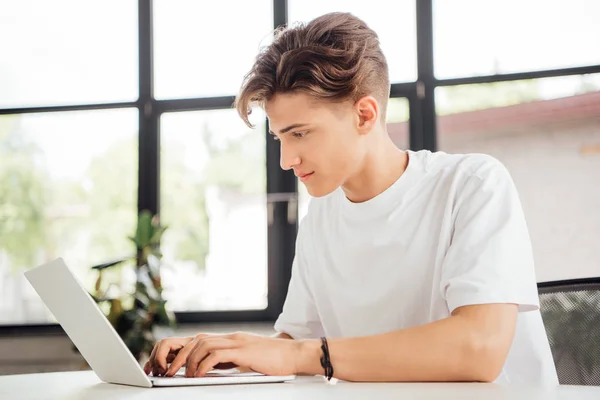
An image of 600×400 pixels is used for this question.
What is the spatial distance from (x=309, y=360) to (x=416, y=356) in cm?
16

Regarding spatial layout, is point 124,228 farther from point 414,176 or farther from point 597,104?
point 414,176

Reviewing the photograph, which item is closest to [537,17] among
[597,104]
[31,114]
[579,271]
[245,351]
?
[597,104]

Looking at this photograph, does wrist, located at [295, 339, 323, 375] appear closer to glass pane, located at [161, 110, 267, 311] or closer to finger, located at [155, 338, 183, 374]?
finger, located at [155, 338, 183, 374]

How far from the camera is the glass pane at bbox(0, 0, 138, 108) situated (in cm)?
432

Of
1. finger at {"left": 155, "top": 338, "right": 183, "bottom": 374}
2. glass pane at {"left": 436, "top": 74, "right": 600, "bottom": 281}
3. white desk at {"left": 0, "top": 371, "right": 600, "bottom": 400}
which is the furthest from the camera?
glass pane at {"left": 436, "top": 74, "right": 600, "bottom": 281}

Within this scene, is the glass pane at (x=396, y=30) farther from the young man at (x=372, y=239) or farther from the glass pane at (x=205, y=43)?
the young man at (x=372, y=239)

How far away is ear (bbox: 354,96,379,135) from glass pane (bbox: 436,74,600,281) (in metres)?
2.35

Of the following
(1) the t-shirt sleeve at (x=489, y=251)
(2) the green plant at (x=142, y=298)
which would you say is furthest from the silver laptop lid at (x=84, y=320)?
(2) the green plant at (x=142, y=298)

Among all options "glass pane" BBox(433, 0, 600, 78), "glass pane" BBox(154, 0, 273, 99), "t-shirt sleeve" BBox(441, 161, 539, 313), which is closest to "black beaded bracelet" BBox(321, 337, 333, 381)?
"t-shirt sleeve" BBox(441, 161, 539, 313)

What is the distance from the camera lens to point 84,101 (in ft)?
14.1

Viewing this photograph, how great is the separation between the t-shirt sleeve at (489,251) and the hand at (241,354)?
30 cm

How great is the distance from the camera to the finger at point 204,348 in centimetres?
112

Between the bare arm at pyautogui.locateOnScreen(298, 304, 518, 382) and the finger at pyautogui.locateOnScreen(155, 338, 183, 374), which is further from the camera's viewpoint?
the finger at pyautogui.locateOnScreen(155, 338, 183, 374)

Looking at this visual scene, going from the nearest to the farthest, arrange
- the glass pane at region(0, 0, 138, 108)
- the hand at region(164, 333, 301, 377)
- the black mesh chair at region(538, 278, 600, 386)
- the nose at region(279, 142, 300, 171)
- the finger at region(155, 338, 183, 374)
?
the hand at region(164, 333, 301, 377)
the finger at region(155, 338, 183, 374)
the black mesh chair at region(538, 278, 600, 386)
the nose at region(279, 142, 300, 171)
the glass pane at region(0, 0, 138, 108)
